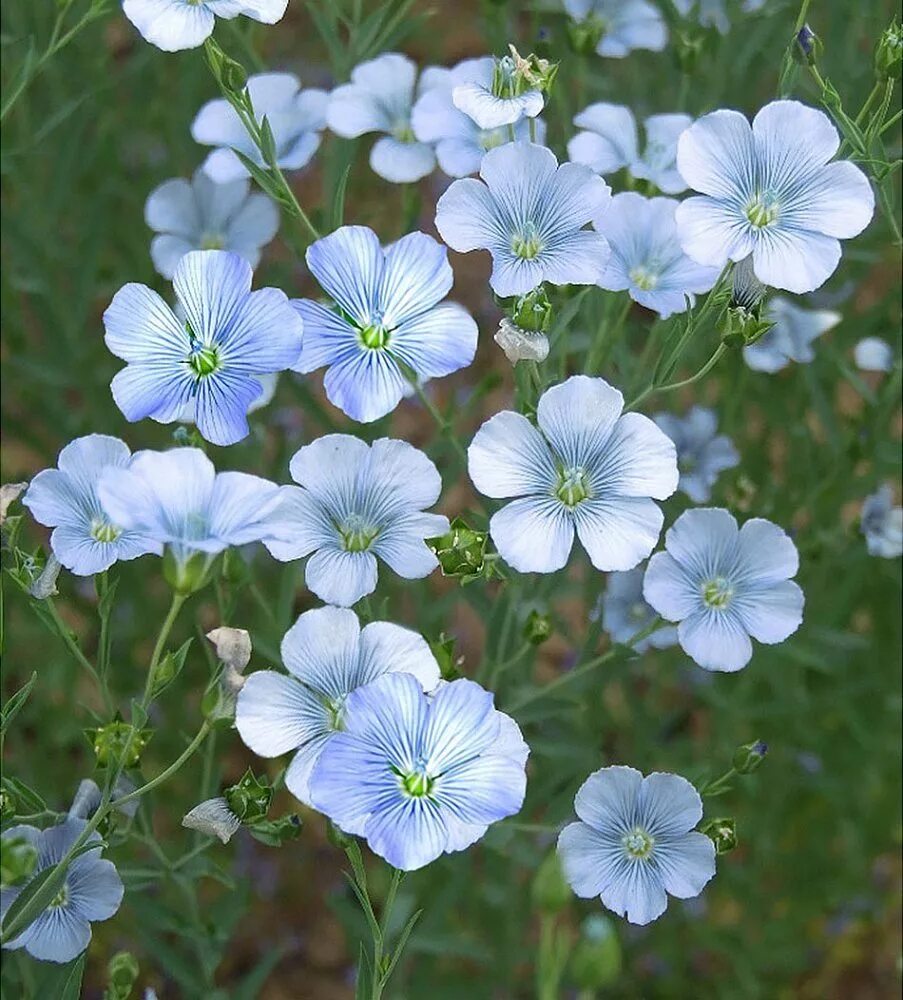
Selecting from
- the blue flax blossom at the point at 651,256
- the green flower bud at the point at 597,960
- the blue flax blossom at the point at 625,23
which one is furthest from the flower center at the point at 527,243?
the green flower bud at the point at 597,960

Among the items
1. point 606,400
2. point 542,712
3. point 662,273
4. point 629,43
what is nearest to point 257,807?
point 542,712

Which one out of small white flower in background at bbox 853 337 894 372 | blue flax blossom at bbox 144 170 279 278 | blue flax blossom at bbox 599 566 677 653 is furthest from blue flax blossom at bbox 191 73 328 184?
small white flower in background at bbox 853 337 894 372

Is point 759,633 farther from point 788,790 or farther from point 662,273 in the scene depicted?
point 788,790

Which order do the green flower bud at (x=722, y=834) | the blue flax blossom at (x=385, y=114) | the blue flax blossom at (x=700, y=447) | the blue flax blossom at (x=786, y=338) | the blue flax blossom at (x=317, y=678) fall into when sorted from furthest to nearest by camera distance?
the blue flax blossom at (x=700, y=447)
the blue flax blossom at (x=786, y=338)
the blue flax blossom at (x=385, y=114)
the green flower bud at (x=722, y=834)
the blue flax blossom at (x=317, y=678)

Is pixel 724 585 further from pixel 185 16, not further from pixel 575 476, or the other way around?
pixel 185 16

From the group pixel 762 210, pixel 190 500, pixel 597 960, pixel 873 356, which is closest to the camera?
pixel 597 960

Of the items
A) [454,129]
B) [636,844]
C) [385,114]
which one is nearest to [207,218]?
[385,114]

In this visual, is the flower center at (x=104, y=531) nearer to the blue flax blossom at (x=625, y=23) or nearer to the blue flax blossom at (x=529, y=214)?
the blue flax blossom at (x=529, y=214)
